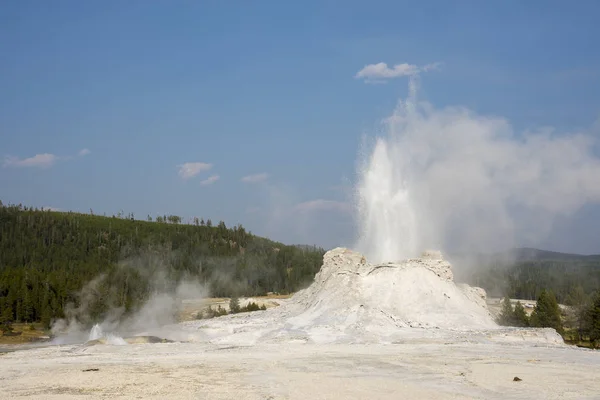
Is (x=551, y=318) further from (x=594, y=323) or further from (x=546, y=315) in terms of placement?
(x=594, y=323)

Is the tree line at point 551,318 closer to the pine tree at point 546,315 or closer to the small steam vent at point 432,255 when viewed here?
the pine tree at point 546,315

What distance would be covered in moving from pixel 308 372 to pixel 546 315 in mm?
27618

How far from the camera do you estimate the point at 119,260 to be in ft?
377

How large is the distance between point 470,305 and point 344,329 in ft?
31.6

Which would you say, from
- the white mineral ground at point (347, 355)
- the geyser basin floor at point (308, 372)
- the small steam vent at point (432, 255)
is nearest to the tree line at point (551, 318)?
the white mineral ground at point (347, 355)

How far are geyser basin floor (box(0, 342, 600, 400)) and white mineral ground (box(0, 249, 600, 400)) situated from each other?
47 mm

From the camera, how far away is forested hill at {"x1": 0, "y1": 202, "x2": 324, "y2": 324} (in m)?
66.1

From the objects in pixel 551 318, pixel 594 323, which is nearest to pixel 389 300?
pixel 551 318

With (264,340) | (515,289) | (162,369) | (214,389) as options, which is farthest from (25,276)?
(515,289)

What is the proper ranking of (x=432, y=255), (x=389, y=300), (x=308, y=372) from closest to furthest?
(x=308, y=372)
(x=389, y=300)
(x=432, y=255)

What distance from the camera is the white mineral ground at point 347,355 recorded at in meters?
19.8

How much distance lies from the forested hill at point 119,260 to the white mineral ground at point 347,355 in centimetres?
2964

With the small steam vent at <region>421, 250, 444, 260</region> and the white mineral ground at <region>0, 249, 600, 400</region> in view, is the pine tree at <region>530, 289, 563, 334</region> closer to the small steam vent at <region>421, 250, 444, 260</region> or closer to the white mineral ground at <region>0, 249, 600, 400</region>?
the white mineral ground at <region>0, 249, 600, 400</region>

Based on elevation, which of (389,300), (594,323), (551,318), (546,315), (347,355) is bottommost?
(347,355)
